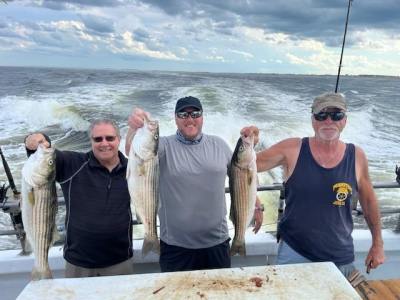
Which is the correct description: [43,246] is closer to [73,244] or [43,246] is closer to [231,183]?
[73,244]

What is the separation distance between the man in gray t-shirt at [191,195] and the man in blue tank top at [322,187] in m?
0.42

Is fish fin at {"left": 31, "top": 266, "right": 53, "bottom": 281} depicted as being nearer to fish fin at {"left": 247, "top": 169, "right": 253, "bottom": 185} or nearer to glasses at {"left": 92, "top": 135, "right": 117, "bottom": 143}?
glasses at {"left": 92, "top": 135, "right": 117, "bottom": 143}

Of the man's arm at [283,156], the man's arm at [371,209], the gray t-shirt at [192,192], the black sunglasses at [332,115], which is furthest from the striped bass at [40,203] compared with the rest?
the man's arm at [371,209]

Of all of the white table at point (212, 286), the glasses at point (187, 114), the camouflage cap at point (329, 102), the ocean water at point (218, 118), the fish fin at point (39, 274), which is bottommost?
the ocean water at point (218, 118)

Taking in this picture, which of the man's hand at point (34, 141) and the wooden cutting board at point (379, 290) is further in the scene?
the wooden cutting board at point (379, 290)

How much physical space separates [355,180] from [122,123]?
385 inches

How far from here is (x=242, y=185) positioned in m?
2.71

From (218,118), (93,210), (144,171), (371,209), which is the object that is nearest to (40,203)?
(93,210)

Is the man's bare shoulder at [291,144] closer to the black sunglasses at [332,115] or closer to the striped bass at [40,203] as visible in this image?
the black sunglasses at [332,115]

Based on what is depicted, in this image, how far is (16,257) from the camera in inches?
134

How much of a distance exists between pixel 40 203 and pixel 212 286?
1.17 meters

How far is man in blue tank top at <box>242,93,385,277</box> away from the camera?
266 centimetres

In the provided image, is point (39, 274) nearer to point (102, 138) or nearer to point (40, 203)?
point (40, 203)

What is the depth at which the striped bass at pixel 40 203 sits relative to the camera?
2443 mm
